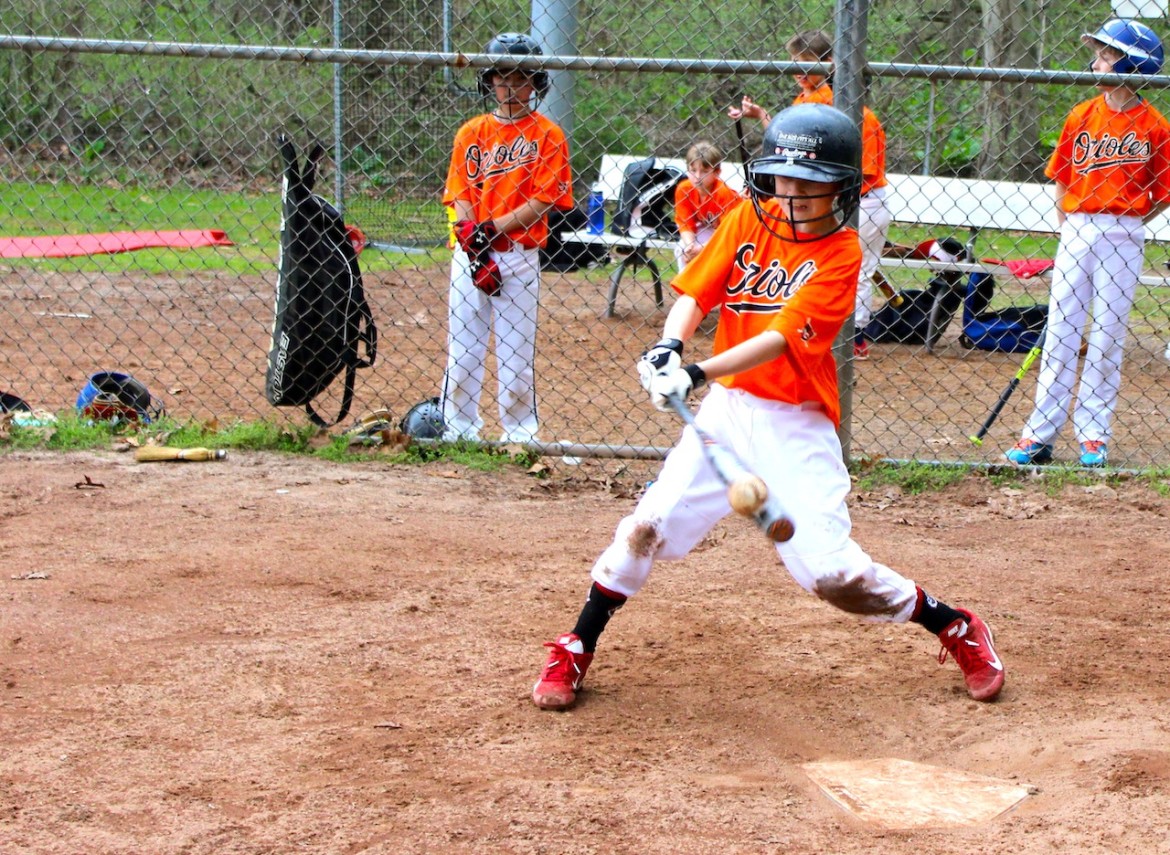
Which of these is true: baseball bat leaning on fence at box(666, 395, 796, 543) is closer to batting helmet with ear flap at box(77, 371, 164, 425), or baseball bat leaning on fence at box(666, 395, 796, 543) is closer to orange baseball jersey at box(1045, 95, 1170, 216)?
orange baseball jersey at box(1045, 95, 1170, 216)

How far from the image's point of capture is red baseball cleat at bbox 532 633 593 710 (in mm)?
3391

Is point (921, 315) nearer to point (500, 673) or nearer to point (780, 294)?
point (780, 294)

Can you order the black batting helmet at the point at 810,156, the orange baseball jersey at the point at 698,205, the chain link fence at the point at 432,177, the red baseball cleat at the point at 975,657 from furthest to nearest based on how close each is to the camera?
the orange baseball jersey at the point at 698,205 → the chain link fence at the point at 432,177 → the red baseball cleat at the point at 975,657 → the black batting helmet at the point at 810,156

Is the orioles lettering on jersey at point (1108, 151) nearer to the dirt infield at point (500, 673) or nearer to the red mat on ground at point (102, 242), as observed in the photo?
the dirt infield at point (500, 673)

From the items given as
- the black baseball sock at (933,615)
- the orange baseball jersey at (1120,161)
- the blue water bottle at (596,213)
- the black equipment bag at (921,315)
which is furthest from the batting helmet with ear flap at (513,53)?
the blue water bottle at (596,213)

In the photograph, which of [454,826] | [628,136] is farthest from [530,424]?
[628,136]

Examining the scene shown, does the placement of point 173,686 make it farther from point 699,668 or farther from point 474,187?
point 474,187

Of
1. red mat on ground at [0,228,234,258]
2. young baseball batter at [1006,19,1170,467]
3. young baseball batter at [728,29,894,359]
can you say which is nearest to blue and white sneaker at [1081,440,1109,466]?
young baseball batter at [1006,19,1170,467]

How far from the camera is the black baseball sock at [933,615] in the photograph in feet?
11.6

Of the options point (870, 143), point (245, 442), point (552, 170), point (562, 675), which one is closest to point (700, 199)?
point (870, 143)

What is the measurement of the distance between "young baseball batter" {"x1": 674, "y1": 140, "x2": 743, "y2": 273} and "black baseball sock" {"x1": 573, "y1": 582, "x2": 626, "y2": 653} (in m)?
5.06

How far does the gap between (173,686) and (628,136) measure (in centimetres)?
1068

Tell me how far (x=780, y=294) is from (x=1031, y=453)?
295 centimetres

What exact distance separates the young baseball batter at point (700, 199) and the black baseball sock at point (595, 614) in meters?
5.06
